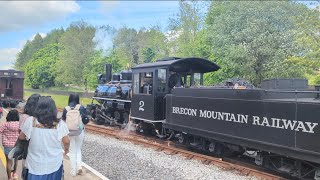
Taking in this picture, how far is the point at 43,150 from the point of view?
4.28 metres

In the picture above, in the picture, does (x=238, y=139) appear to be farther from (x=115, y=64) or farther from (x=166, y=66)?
(x=115, y=64)

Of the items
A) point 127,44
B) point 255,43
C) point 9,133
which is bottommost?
point 9,133

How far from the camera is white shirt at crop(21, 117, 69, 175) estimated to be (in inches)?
168

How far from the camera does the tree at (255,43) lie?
1958 centimetres

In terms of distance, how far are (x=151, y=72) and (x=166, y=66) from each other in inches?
31.8

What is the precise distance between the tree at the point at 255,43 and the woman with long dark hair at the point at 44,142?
611 inches

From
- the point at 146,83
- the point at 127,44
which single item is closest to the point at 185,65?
the point at 146,83

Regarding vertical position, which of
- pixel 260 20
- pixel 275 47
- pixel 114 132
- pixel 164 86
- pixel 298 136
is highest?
pixel 260 20

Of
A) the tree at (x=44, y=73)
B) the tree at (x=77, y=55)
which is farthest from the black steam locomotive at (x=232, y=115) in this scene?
the tree at (x=44, y=73)

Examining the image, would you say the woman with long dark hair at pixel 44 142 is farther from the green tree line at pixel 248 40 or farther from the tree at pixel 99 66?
the tree at pixel 99 66

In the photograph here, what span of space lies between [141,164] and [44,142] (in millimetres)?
5147

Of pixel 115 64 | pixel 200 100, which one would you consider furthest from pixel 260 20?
pixel 115 64

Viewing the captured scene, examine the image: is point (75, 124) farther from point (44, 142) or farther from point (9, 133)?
point (44, 142)

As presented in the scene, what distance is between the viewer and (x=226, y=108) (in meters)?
9.23
